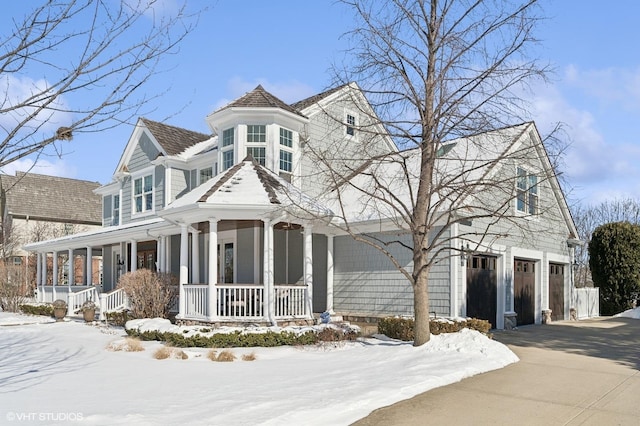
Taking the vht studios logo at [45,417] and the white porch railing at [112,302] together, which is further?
the white porch railing at [112,302]

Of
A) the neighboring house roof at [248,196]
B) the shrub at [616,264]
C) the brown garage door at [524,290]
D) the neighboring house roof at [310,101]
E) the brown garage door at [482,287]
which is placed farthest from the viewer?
the shrub at [616,264]

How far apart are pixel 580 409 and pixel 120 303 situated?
1641cm

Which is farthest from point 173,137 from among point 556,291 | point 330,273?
point 556,291

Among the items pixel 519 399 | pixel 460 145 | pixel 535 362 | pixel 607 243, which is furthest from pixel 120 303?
pixel 607 243

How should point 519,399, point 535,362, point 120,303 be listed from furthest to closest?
point 120,303 < point 535,362 < point 519,399

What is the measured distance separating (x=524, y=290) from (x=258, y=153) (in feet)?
33.3

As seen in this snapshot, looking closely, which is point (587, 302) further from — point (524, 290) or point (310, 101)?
point (310, 101)

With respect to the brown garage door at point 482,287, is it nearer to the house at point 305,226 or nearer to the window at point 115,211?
the house at point 305,226

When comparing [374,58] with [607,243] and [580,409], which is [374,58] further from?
[607,243]

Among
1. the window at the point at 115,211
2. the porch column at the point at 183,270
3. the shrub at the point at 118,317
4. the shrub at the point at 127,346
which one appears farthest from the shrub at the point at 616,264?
the window at the point at 115,211

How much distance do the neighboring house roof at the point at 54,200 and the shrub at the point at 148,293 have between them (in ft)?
82.0

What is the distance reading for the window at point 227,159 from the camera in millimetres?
19141

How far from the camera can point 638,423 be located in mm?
6496

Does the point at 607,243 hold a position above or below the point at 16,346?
above
